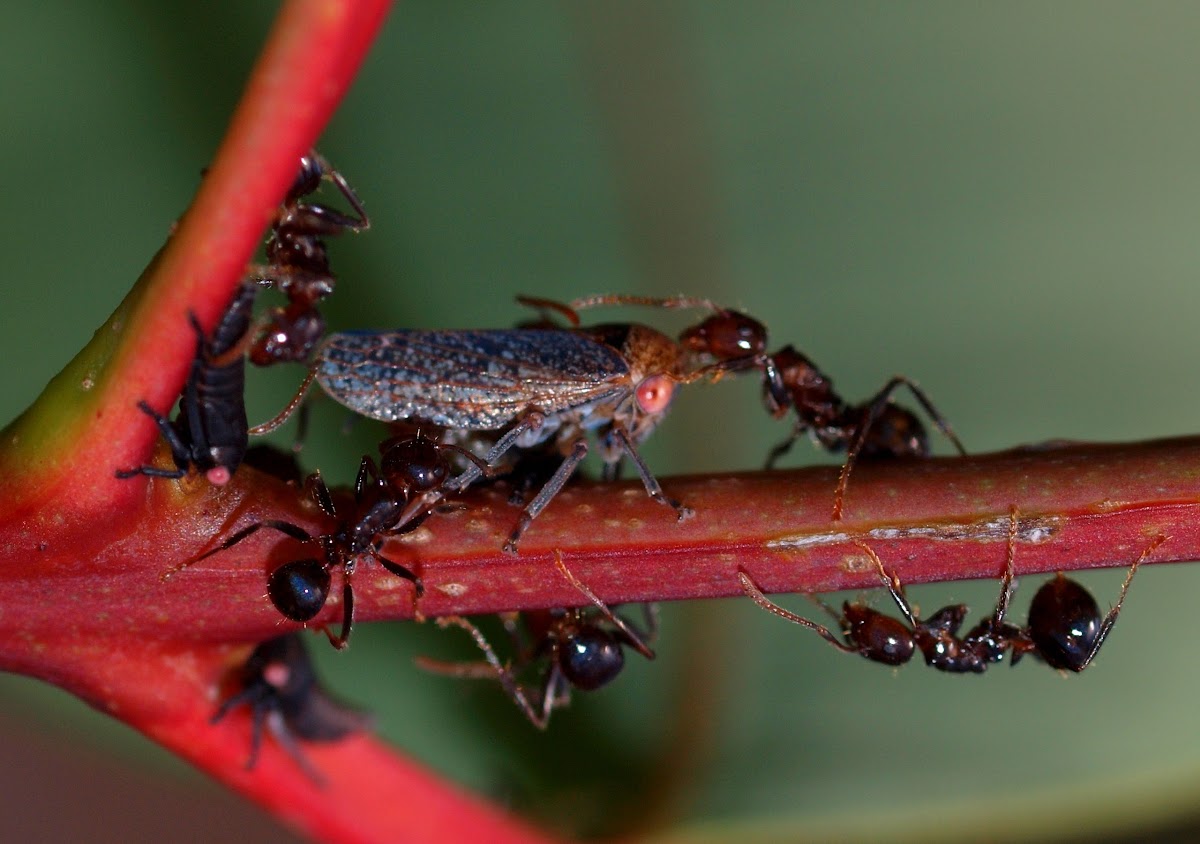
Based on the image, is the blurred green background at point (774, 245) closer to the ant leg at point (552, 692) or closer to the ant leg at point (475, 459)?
the ant leg at point (552, 692)

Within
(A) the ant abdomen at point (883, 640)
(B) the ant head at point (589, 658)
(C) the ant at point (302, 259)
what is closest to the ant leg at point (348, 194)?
(C) the ant at point (302, 259)

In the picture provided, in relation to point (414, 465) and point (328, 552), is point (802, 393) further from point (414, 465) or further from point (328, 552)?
point (328, 552)

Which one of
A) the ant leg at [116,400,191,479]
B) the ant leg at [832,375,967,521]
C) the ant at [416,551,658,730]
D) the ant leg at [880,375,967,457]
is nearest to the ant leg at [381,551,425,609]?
the ant leg at [116,400,191,479]

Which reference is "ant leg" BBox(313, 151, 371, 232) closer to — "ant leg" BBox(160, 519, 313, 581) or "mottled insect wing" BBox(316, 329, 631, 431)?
"mottled insect wing" BBox(316, 329, 631, 431)

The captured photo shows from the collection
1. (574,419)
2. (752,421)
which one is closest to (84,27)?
(574,419)

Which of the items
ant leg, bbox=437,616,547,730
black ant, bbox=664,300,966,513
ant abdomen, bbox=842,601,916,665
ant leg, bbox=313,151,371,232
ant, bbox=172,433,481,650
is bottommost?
ant leg, bbox=437,616,547,730
